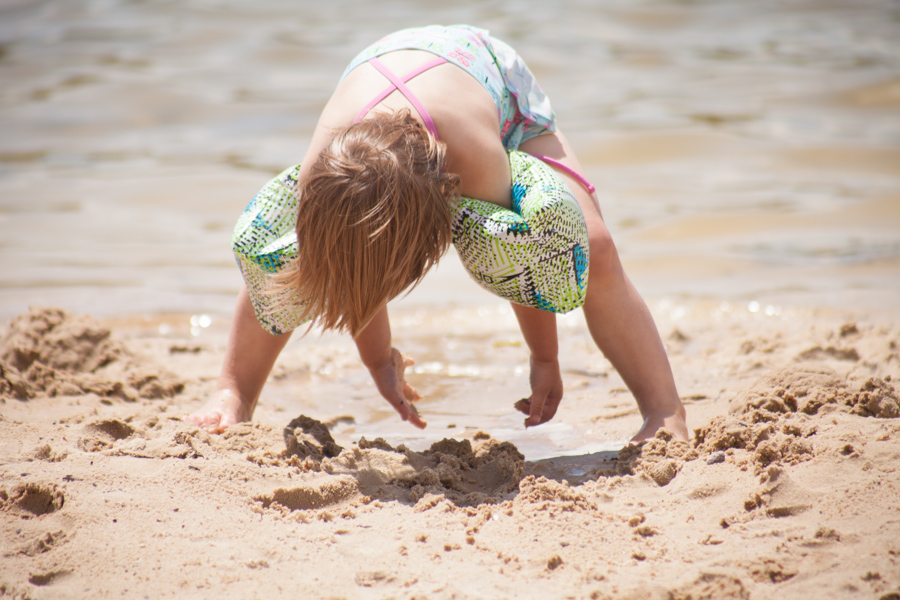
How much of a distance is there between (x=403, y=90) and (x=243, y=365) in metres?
0.87

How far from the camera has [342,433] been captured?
236 cm

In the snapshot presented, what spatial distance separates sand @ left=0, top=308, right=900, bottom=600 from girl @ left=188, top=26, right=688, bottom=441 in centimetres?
22

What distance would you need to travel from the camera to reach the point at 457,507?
1663 mm

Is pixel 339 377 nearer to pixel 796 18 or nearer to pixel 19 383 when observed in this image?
pixel 19 383

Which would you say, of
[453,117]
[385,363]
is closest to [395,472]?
[385,363]

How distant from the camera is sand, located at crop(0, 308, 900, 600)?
135cm

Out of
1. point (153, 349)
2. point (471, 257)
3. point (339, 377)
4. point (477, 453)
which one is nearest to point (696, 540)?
point (477, 453)

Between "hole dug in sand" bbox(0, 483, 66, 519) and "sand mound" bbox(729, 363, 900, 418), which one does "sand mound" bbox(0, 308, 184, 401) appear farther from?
"sand mound" bbox(729, 363, 900, 418)

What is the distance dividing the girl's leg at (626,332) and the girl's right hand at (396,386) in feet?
1.68

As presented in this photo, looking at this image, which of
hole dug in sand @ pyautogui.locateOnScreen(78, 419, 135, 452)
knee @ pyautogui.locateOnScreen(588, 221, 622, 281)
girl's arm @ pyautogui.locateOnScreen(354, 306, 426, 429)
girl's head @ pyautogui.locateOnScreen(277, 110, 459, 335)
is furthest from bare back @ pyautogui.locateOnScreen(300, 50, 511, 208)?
hole dug in sand @ pyautogui.locateOnScreen(78, 419, 135, 452)

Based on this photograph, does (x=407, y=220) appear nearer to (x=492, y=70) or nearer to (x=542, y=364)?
(x=542, y=364)

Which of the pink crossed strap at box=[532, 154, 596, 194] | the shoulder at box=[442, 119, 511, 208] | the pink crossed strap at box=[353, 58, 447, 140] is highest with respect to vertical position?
the pink crossed strap at box=[353, 58, 447, 140]

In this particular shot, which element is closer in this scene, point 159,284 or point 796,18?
point 159,284

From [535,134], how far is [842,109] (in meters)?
6.72
